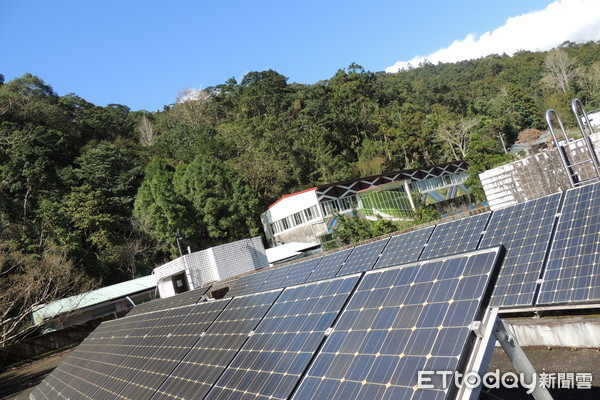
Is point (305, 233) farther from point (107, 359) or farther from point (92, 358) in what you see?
point (107, 359)

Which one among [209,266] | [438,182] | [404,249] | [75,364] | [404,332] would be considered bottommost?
[75,364]

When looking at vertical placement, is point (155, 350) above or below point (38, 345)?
above

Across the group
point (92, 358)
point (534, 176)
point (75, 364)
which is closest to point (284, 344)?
point (92, 358)

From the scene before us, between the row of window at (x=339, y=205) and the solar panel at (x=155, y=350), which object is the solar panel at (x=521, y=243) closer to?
the solar panel at (x=155, y=350)

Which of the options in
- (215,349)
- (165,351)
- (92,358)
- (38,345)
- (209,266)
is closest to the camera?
(215,349)

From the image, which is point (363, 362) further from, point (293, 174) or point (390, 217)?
point (293, 174)

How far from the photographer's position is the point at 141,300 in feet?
114

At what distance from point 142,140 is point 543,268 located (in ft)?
239

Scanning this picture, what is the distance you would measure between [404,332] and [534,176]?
12.9 metres

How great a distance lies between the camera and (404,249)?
12.2m

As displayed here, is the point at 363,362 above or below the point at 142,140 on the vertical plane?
below

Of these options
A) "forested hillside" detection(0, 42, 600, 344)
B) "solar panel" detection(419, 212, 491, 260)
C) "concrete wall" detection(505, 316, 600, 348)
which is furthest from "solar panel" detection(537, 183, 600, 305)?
"forested hillside" detection(0, 42, 600, 344)

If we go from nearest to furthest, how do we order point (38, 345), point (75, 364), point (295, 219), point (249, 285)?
point (249, 285), point (75, 364), point (38, 345), point (295, 219)

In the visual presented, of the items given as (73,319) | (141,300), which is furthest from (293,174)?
(73,319)
